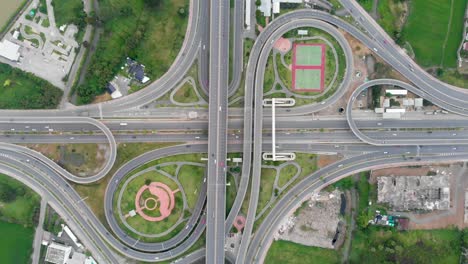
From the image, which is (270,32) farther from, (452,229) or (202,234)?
(452,229)

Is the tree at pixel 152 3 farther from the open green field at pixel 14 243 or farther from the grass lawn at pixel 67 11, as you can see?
the open green field at pixel 14 243

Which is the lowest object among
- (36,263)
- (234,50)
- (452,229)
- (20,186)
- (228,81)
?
(36,263)

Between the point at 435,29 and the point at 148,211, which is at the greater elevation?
the point at 435,29

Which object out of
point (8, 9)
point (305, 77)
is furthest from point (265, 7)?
point (8, 9)

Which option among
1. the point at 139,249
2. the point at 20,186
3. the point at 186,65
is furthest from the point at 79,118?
the point at 139,249

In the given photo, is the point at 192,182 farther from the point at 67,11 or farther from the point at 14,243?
the point at 67,11

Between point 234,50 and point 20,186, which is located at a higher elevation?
point 234,50
